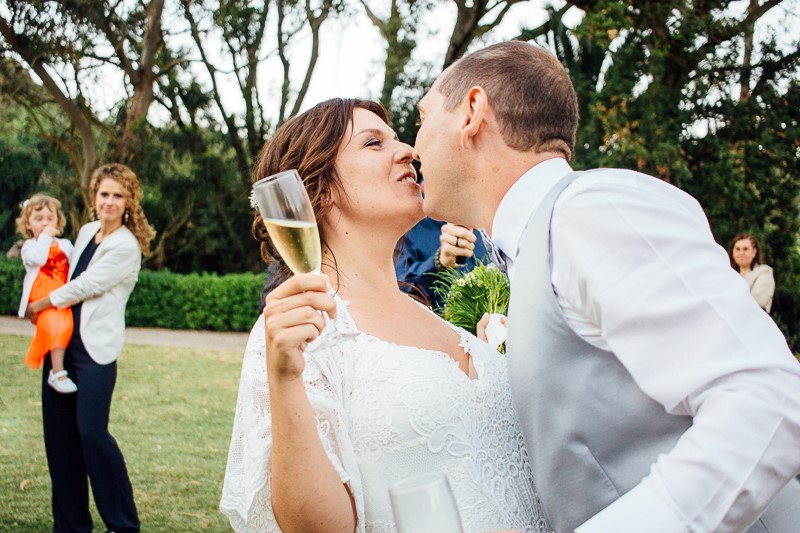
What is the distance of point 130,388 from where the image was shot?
11.2 meters

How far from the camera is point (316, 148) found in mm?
2584

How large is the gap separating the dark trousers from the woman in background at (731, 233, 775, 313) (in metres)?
8.68

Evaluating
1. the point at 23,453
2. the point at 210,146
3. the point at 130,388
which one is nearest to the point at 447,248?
the point at 23,453

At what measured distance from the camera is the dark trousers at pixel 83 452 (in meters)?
5.32

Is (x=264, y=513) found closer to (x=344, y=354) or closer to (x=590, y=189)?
(x=344, y=354)

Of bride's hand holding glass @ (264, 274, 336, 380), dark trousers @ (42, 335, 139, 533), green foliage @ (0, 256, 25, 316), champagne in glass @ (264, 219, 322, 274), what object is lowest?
green foliage @ (0, 256, 25, 316)

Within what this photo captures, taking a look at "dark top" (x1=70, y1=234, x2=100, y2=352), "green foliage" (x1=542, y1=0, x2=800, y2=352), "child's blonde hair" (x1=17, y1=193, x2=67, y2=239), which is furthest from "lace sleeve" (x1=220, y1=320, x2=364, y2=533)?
"green foliage" (x1=542, y1=0, x2=800, y2=352)

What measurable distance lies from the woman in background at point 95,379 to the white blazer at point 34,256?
0.72 metres

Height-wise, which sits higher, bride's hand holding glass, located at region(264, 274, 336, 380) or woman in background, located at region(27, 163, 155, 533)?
bride's hand holding glass, located at region(264, 274, 336, 380)

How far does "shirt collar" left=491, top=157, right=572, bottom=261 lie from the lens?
1.83 metres

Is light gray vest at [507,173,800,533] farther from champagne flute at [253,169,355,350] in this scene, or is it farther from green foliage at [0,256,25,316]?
green foliage at [0,256,25,316]

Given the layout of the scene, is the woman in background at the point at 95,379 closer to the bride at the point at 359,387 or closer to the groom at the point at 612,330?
the bride at the point at 359,387

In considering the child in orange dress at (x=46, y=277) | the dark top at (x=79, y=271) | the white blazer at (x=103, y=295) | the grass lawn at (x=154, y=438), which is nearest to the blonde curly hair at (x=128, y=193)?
the white blazer at (x=103, y=295)

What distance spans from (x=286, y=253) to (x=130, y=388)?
34.2 ft
